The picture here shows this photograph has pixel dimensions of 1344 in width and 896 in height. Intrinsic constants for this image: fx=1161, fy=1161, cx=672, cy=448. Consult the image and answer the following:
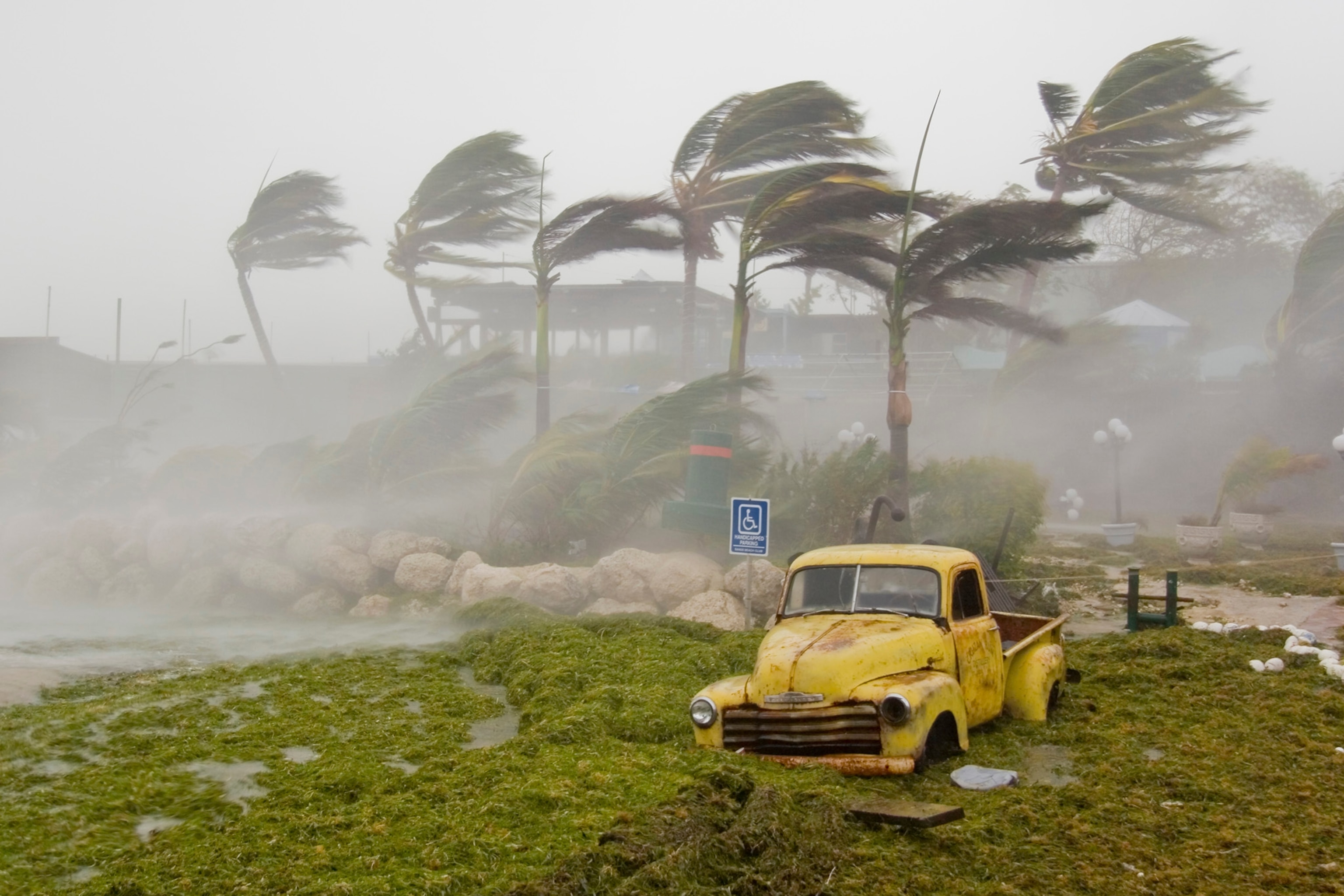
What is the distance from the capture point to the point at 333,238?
34.2 m

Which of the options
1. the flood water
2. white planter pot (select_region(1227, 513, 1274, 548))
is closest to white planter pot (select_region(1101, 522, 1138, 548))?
→ white planter pot (select_region(1227, 513, 1274, 548))

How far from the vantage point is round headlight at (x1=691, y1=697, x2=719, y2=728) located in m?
7.84

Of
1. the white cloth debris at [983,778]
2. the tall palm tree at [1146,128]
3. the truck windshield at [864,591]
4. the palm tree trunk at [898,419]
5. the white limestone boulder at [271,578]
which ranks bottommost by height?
the white limestone boulder at [271,578]

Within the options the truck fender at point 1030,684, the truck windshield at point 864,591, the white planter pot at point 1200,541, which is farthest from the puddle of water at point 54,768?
the white planter pot at point 1200,541

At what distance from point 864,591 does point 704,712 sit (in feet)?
5.37

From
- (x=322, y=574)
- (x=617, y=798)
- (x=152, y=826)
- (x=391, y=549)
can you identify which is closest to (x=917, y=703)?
(x=617, y=798)

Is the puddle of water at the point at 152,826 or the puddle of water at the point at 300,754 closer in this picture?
the puddle of water at the point at 152,826

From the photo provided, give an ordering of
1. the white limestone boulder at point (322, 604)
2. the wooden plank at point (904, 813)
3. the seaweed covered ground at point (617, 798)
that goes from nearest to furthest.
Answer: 1. the seaweed covered ground at point (617, 798)
2. the wooden plank at point (904, 813)
3. the white limestone boulder at point (322, 604)

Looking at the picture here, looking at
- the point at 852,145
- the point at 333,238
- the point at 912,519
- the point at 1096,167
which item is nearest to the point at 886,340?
the point at 1096,167

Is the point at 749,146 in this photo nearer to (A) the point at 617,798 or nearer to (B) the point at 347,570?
(B) the point at 347,570

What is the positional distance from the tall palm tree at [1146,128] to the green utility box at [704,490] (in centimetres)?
1182

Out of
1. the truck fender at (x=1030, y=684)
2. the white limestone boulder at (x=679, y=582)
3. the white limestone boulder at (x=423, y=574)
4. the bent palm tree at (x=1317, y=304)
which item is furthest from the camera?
the bent palm tree at (x=1317, y=304)

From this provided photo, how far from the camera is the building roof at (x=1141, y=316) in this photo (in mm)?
A: 42000

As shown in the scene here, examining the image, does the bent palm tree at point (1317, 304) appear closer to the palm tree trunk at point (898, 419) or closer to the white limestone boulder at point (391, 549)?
the palm tree trunk at point (898, 419)
